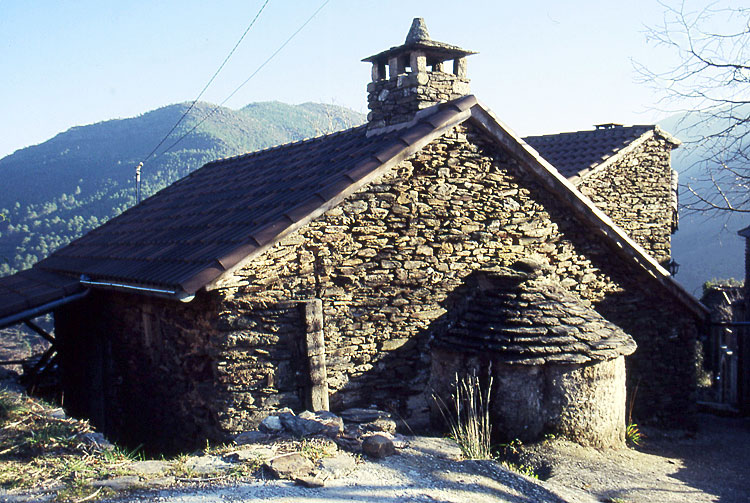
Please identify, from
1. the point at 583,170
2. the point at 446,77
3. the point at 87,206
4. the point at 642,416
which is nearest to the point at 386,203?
the point at 446,77

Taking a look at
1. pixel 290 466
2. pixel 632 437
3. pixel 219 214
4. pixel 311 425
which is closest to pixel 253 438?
pixel 311 425

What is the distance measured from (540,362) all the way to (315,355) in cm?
245

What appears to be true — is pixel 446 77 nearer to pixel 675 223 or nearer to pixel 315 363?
pixel 315 363

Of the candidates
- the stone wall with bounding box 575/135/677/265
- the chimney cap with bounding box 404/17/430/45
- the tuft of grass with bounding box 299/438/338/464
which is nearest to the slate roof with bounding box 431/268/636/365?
the tuft of grass with bounding box 299/438/338/464

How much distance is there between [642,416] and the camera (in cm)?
999

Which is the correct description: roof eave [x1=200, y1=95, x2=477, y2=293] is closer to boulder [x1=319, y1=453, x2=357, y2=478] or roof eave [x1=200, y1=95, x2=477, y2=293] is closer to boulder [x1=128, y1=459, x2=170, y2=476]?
boulder [x1=128, y1=459, x2=170, y2=476]

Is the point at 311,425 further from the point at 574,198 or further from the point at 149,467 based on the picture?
the point at 574,198

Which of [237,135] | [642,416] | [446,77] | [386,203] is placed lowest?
[642,416]

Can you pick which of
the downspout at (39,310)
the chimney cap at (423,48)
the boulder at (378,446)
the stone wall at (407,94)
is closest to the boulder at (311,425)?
the boulder at (378,446)

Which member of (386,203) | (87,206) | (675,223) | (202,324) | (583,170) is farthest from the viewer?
(87,206)

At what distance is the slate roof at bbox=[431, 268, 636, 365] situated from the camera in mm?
6910

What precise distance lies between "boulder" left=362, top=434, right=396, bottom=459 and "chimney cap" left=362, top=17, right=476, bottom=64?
6165mm

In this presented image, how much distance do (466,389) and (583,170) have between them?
7221 millimetres

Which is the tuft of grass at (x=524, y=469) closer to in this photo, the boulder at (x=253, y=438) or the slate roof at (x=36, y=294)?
the boulder at (x=253, y=438)
